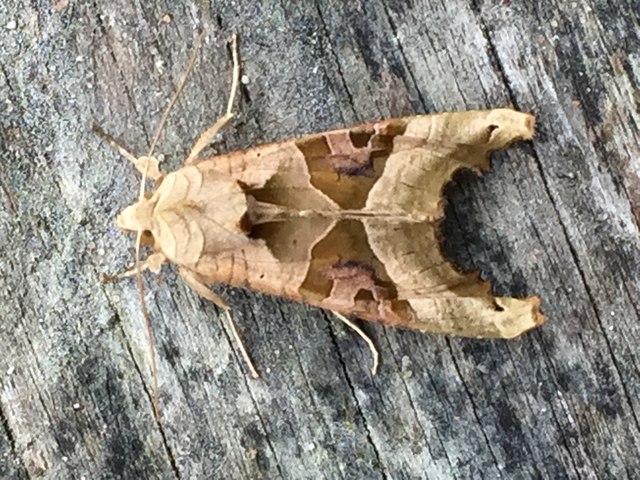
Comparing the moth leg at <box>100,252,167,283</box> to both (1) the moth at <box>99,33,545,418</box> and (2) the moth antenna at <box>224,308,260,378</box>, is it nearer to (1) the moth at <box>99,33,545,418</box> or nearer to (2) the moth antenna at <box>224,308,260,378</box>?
(1) the moth at <box>99,33,545,418</box>

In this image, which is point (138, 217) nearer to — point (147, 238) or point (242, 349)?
point (147, 238)

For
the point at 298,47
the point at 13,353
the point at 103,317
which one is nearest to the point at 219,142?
the point at 298,47

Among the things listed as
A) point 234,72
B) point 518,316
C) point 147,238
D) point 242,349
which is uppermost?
point 234,72

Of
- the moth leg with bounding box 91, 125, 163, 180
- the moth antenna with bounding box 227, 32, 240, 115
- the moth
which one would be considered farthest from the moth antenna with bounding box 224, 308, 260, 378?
the moth antenna with bounding box 227, 32, 240, 115

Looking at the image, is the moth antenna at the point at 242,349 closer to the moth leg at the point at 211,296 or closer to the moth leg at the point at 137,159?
the moth leg at the point at 211,296

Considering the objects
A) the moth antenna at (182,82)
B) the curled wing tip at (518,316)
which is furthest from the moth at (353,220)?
the moth antenna at (182,82)

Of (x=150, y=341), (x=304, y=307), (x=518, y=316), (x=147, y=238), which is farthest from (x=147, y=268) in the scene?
(x=518, y=316)
